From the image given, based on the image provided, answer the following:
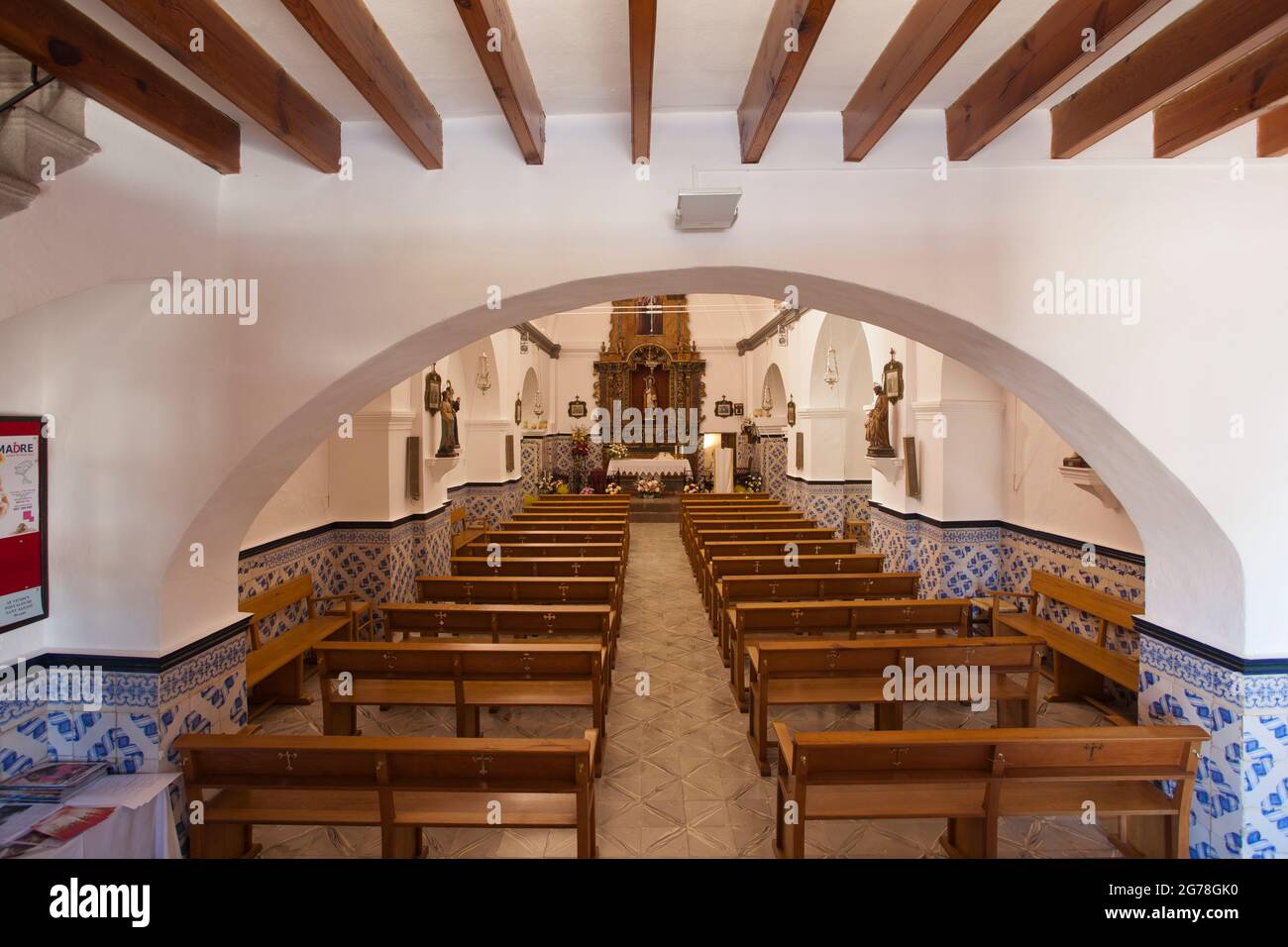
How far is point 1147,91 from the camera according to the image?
230 cm

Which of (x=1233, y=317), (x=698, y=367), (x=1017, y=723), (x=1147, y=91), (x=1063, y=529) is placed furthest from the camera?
(x=698, y=367)

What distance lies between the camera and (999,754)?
268 cm

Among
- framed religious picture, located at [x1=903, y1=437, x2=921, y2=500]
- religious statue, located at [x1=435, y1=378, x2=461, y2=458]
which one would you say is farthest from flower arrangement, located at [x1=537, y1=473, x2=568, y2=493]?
framed religious picture, located at [x1=903, y1=437, x2=921, y2=500]

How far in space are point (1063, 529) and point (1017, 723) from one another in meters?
1.98

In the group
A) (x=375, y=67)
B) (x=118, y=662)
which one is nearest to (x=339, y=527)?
(x=118, y=662)

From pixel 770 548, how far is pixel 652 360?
10827 mm

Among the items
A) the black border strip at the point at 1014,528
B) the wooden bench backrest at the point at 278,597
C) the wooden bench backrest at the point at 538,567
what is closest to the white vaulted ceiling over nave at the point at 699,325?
the black border strip at the point at 1014,528

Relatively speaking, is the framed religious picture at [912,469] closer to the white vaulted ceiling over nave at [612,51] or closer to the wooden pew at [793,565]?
the wooden pew at [793,565]

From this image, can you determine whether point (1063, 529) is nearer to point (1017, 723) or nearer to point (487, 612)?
point (1017, 723)

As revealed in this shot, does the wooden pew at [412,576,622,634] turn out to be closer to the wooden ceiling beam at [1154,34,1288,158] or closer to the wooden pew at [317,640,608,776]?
the wooden pew at [317,640,608,776]

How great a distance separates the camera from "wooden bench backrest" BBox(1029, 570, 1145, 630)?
4539mm

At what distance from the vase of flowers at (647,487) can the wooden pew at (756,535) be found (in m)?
6.28
